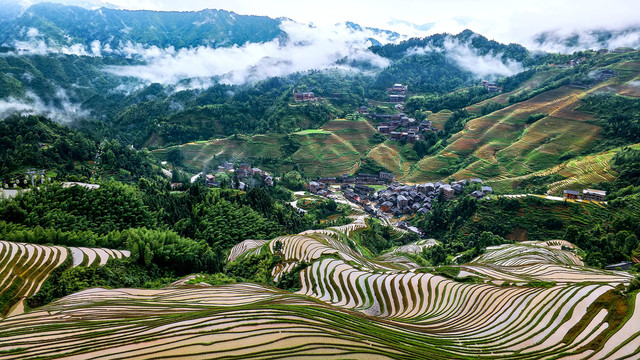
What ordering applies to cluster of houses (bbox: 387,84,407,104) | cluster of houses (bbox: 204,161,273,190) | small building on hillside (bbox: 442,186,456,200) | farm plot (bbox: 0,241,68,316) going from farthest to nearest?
cluster of houses (bbox: 387,84,407,104)
cluster of houses (bbox: 204,161,273,190)
small building on hillside (bbox: 442,186,456,200)
farm plot (bbox: 0,241,68,316)

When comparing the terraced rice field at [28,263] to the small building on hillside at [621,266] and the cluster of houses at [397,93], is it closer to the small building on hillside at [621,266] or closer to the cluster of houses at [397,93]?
the small building on hillside at [621,266]

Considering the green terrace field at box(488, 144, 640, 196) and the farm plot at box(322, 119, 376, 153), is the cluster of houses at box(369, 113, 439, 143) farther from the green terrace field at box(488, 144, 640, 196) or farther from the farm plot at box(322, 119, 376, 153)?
the green terrace field at box(488, 144, 640, 196)

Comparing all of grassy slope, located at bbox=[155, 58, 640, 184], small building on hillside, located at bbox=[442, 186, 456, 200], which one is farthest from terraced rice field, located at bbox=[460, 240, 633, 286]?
grassy slope, located at bbox=[155, 58, 640, 184]

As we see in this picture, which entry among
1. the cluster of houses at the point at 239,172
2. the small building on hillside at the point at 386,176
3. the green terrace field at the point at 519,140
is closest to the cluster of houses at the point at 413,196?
the green terrace field at the point at 519,140

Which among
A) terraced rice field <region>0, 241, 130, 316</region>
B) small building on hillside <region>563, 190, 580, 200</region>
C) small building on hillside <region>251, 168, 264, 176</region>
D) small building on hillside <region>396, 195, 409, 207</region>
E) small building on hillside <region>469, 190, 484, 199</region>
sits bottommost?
small building on hillside <region>396, 195, 409, 207</region>

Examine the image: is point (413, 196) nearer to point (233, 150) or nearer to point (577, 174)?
point (577, 174)

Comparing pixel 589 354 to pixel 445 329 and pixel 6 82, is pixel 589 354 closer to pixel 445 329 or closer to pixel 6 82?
pixel 445 329

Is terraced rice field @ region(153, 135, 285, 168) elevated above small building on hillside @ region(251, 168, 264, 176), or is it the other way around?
terraced rice field @ region(153, 135, 285, 168)
